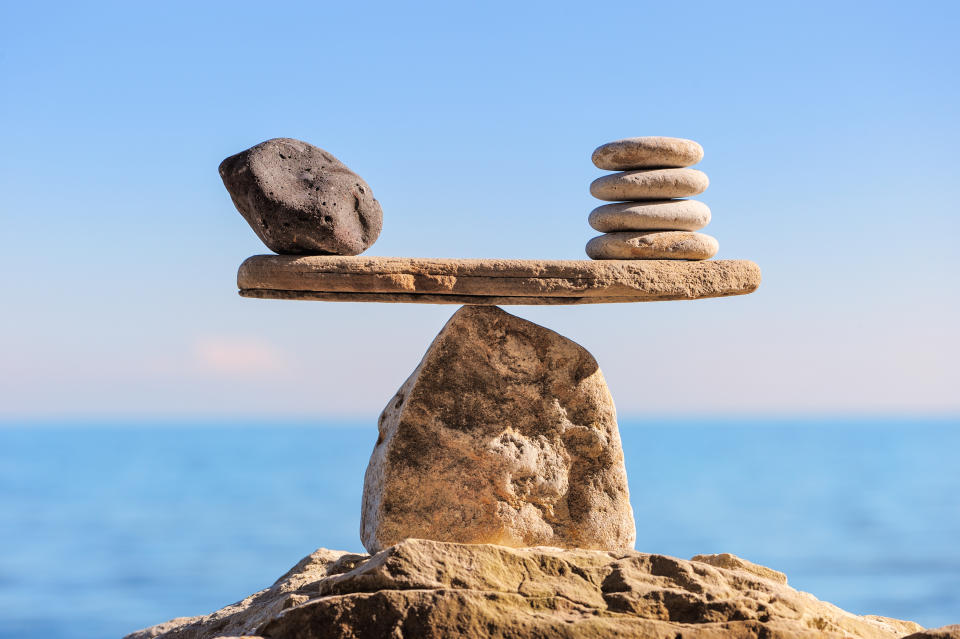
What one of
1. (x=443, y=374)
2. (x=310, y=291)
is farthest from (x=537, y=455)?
(x=310, y=291)

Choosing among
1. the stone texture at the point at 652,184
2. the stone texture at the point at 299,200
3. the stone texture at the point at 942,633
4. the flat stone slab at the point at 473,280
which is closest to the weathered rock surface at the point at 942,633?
the stone texture at the point at 942,633

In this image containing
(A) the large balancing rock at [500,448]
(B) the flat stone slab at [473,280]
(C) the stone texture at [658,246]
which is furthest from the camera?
(C) the stone texture at [658,246]

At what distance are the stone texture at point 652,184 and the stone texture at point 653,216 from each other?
0.20 ft

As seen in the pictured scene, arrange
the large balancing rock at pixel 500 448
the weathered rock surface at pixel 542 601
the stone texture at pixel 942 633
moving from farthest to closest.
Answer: the large balancing rock at pixel 500 448 → the stone texture at pixel 942 633 → the weathered rock surface at pixel 542 601

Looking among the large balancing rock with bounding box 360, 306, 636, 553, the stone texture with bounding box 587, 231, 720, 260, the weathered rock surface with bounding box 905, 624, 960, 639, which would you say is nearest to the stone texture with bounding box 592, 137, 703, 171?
the stone texture with bounding box 587, 231, 720, 260

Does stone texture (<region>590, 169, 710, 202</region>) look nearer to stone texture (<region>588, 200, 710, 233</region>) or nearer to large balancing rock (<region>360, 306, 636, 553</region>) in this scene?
stone texture (<region>588, 200, 710, 233</region>)

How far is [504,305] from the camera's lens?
620cm

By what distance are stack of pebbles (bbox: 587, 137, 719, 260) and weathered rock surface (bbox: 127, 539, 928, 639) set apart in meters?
2.09

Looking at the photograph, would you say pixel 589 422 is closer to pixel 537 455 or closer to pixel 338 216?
pixel 537 455

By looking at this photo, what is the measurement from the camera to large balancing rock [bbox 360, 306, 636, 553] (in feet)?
19.9

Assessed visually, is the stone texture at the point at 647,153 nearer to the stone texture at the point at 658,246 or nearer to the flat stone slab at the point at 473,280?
the stone texture at the point at 658,246

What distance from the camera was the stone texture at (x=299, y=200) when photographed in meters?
5.89

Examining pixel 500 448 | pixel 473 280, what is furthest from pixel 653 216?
pixel 500 448

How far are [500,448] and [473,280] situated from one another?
1063mm
